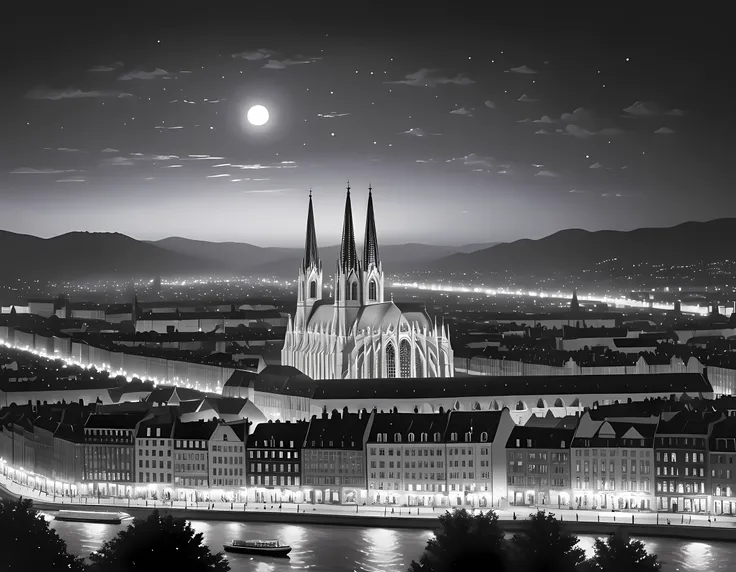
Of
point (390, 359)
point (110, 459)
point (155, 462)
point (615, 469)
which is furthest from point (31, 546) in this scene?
point (390, 359)

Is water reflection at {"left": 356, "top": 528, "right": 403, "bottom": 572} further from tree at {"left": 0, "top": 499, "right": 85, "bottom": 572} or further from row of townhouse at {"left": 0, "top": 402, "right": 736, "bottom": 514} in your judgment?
tree at {"left": 0, "top": 499, "right": 85, "bottom": 572}

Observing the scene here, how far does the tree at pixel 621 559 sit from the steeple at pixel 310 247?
30628 mm

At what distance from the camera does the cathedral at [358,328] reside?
54.6m

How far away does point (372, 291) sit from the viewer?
57406 millimetres

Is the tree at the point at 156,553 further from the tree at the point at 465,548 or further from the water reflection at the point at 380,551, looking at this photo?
the tree at the point at 465,548

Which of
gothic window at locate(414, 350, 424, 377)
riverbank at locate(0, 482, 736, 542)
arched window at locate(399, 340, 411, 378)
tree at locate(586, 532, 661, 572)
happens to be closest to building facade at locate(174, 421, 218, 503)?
riverbank at locate(0, 482, 736, 542)

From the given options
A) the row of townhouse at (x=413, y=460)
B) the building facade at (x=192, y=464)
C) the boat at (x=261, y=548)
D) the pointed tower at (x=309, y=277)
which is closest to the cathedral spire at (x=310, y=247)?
the pointed tower at (x=309, y=277)

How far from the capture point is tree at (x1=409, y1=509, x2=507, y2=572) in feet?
98.0

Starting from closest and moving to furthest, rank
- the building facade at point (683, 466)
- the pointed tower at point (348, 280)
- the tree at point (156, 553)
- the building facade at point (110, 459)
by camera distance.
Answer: the tree at point (156, 553), the building facade at point (683, 466), the building facade at point (110, 459), the pointed tower at point (348, 280)

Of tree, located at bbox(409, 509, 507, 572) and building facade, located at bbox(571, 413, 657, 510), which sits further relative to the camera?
building facade, located at bbox(571, 413, 657, 510)

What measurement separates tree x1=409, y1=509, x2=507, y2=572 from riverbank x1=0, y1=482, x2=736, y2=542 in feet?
9.48

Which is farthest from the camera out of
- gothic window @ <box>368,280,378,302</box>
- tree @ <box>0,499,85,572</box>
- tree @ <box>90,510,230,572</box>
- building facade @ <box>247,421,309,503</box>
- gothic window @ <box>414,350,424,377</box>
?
gothic window @ <box>368,280,378,302</box>

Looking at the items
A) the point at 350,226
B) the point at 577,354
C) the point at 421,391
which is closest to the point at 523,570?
the point at 421,391

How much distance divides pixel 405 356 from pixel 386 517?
18.3m
